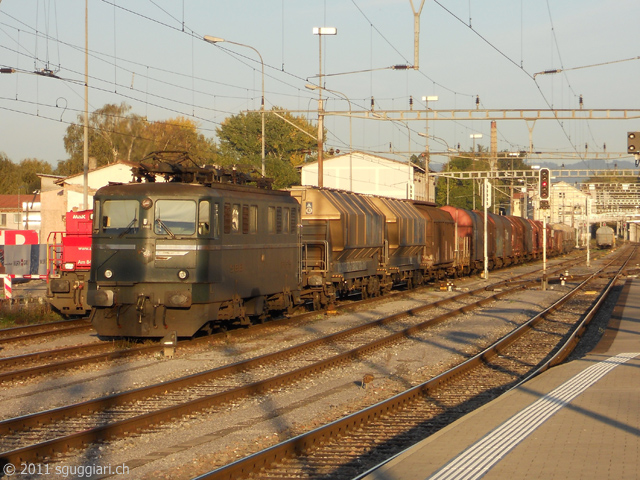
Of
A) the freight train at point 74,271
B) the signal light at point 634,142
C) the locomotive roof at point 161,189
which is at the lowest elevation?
the freight train at point 74,271

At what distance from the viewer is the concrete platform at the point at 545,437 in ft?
22.5

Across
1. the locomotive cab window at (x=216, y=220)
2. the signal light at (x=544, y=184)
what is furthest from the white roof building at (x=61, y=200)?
the locomotive cab window at (x=216, y=220)

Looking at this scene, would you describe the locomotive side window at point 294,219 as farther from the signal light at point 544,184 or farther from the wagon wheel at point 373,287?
the signal light at point 544,184

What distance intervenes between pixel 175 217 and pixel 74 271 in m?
5.61

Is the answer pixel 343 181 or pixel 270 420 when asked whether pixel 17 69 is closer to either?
pixel 270 420

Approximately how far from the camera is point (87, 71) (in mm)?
30359

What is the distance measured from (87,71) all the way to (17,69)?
3.85 meters

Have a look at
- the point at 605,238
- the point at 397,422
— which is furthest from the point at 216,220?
the point at 605,238

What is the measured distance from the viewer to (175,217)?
616 inches

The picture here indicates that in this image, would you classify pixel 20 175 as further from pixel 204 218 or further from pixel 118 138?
pixel 204 218

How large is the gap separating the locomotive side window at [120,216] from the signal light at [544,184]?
2031cm

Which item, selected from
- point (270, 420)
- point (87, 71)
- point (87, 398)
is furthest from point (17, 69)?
point (270, 420)

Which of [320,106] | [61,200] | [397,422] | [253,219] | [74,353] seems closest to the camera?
[397,422]

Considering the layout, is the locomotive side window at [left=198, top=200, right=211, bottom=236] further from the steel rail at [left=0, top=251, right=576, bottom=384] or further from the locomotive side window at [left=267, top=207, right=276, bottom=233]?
the locomotive side window at [left=267, top=207, right=276, bottom=233]
